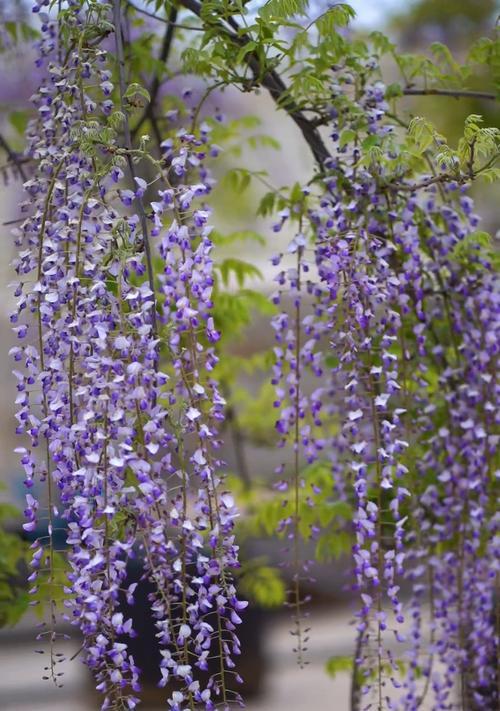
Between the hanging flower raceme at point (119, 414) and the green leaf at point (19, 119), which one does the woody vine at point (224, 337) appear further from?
the green leaf at point (19, 119)

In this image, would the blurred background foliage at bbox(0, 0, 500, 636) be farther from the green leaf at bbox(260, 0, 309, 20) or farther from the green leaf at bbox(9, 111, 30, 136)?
the green leaf at bbox(260, 0, 309, 20)

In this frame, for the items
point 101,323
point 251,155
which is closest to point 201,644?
point 101,323

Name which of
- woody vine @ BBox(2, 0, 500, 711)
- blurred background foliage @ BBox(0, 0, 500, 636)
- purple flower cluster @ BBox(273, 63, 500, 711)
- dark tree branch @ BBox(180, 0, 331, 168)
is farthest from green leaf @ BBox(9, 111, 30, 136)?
purple flower cluster @ BBox(273, 63, 500, 711)

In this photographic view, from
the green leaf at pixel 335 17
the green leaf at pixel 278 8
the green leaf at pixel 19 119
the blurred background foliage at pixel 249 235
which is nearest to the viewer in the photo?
the green leaf at pixel 278 8

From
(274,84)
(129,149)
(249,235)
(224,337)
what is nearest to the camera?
(129,149)

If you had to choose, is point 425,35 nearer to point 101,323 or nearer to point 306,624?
point 306,624

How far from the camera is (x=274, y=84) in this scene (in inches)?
97.9

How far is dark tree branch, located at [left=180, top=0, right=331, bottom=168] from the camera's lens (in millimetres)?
2338

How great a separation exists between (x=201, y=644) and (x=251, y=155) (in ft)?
25.5

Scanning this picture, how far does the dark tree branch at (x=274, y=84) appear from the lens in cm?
234

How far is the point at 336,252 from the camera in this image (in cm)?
218

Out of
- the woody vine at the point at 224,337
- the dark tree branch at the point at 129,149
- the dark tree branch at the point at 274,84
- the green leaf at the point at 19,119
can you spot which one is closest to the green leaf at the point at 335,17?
the woody vine at the point at 224,337

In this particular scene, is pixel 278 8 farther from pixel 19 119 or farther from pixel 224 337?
pixel 224 337

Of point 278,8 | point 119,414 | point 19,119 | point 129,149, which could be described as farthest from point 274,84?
point 119,414
